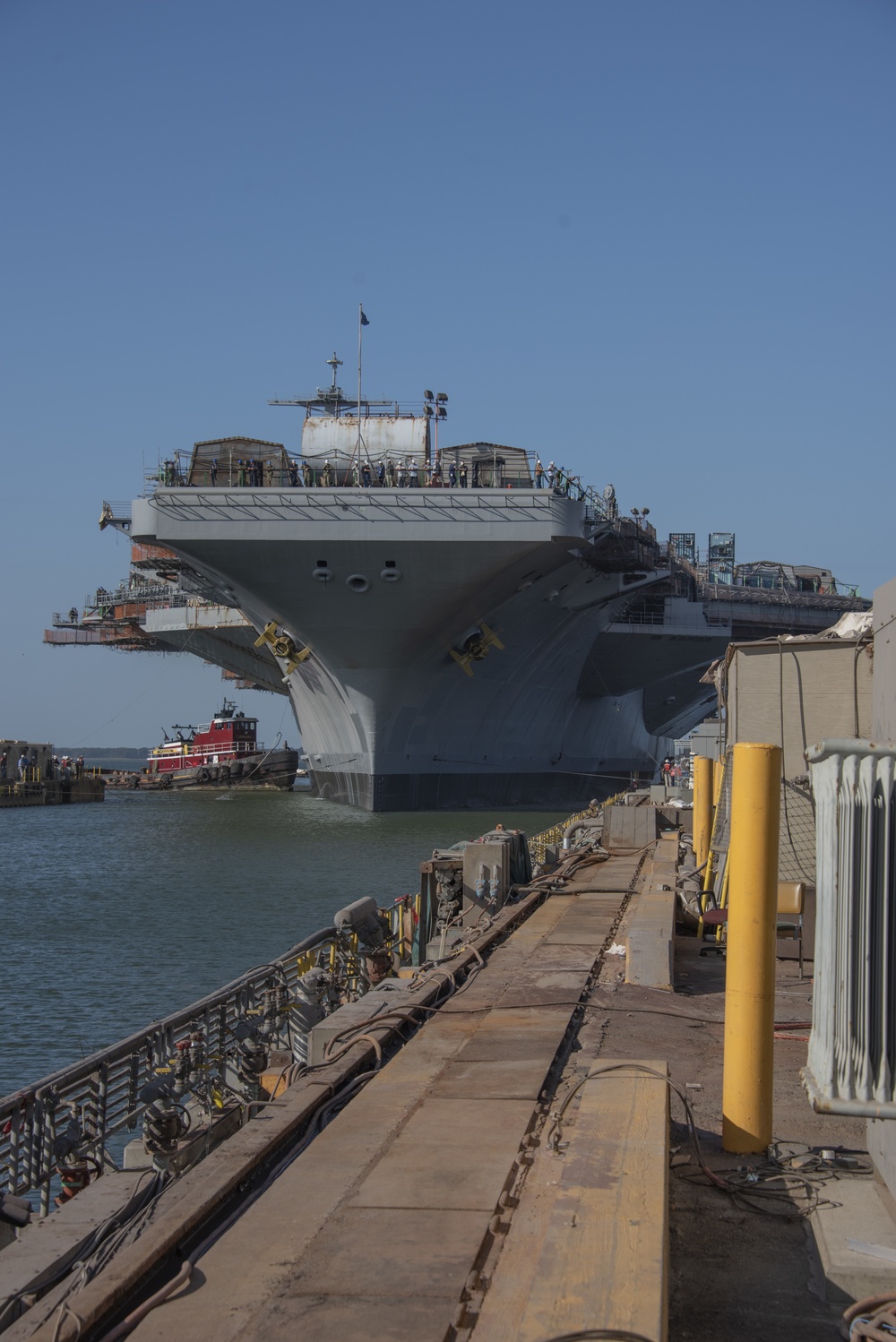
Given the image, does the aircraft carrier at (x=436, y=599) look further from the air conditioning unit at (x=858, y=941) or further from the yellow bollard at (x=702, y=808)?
the air conditioning unit at (x=858, y=941)

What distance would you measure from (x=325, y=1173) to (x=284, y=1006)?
5.94 meters

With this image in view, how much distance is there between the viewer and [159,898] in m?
24.1

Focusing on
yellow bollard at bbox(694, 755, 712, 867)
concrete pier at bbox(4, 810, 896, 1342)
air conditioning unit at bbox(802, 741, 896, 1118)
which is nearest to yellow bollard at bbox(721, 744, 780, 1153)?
concrete pier at bbox(4, 810, 896, 1342)

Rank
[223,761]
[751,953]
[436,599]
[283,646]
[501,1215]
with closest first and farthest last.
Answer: [501,1215] < [751,953] < [436,599] < [283,646] < [223,761]

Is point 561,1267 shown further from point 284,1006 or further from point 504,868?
point 504,868

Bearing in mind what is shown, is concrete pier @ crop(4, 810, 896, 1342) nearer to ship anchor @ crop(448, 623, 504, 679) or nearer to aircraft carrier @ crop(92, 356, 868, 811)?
aircraft carrier @ crop(92, 356, 868, 811)

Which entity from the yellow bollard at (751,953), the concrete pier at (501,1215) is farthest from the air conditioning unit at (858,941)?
the yellow bollard at (751,953)

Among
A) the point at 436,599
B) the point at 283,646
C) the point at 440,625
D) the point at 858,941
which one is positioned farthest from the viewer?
the point at 283,646

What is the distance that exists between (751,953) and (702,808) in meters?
10.1

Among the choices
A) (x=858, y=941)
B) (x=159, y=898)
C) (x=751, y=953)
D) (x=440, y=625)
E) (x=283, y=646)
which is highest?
(x=440, y=625)

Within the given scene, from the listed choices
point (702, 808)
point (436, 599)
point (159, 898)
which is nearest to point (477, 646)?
point (436, 599)

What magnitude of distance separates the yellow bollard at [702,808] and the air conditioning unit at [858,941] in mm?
9552

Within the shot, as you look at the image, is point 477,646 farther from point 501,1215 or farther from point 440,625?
point 501,1215

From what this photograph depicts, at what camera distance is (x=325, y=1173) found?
4.30 m
